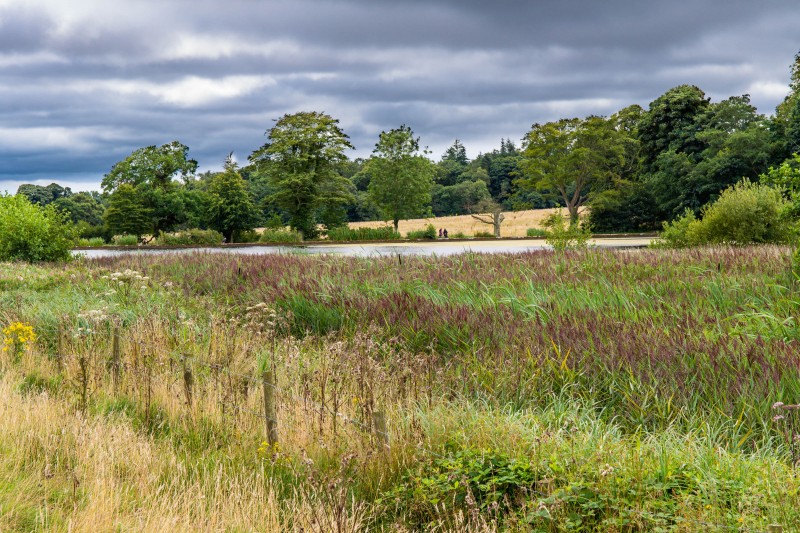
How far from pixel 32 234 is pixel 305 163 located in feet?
93.7

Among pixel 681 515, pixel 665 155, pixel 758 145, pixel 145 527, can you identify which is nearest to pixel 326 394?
pixel 145 527

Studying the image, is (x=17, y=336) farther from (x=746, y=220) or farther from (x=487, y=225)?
(x=487, y=225)

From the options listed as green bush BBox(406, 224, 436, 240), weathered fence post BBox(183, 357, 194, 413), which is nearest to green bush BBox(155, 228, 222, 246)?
green bush BBox(406, 224, 436, 240)

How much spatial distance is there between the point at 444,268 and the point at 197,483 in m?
9.22

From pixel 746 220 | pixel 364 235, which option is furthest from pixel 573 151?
pixel 746 220

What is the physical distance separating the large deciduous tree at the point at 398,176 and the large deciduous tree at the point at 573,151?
8403 mm

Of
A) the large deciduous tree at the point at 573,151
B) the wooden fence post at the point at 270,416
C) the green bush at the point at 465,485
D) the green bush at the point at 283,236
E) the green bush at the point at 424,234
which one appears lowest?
the green bush at the point at 465,485

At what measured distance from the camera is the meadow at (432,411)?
3988 millimetres

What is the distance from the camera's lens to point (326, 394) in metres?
6.66

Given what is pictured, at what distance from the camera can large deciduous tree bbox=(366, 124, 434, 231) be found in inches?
1966

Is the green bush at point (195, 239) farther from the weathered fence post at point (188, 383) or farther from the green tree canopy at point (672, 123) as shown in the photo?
the weathered fence post at point (188, 383)

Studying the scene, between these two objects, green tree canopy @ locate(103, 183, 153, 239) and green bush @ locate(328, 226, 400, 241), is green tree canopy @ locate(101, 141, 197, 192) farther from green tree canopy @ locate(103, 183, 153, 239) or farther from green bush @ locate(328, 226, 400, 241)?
green bush @ locate(328, 226, 400, 241)

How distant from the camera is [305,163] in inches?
1893

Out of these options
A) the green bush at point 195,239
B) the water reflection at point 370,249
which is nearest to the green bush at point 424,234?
the water reflection at point 370,249
